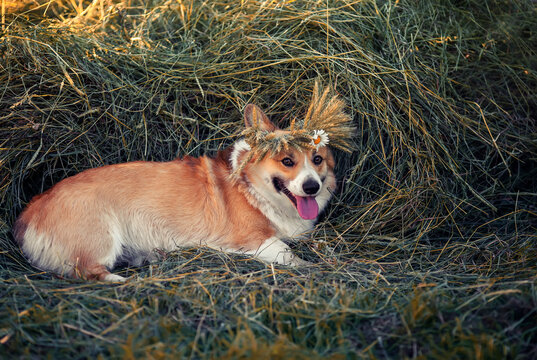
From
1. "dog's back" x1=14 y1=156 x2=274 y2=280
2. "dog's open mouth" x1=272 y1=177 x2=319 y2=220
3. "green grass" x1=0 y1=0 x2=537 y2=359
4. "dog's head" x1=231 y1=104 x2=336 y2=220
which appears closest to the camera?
"green grass" x1=0 y1=0 x2=537 y2=359

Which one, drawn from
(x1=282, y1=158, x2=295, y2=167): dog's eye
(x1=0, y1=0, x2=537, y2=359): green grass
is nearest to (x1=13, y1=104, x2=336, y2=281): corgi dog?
(x1=282, y1=158, x2=295, y2=167): dog's eye

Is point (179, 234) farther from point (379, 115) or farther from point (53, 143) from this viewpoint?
point (379, 115)

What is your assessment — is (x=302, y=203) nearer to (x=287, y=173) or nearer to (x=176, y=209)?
(x=287, y=173)

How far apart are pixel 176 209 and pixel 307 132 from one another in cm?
109

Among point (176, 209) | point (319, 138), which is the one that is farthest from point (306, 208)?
point (176, 209)

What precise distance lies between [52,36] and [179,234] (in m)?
1.93

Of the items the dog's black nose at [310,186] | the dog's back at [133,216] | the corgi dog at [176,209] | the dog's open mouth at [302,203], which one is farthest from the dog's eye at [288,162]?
the dog's back at [133,216]

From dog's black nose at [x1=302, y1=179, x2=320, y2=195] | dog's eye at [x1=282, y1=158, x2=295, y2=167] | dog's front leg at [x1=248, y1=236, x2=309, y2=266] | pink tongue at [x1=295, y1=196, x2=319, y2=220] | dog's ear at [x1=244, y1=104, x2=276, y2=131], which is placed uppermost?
dog's ear at [x1=244, y1=104, x2=276, y2=131]

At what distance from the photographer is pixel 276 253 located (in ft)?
10.0

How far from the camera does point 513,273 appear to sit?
2.54m

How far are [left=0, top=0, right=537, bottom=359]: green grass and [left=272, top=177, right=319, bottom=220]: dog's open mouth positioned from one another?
215 millimetres

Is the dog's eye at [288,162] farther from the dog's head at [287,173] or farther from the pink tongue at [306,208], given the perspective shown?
the pink tongue at [306,208]

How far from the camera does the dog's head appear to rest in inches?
120

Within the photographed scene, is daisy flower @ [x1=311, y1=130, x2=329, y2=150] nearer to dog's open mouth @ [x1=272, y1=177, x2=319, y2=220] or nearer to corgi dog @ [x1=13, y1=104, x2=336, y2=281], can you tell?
corgi dog @ [x1=13, y1=104, x2=336, y2=281]
